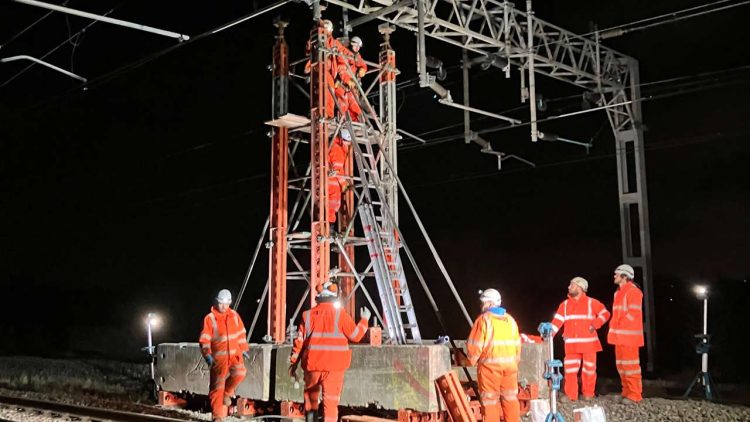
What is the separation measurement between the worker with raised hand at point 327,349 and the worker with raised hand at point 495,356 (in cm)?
143

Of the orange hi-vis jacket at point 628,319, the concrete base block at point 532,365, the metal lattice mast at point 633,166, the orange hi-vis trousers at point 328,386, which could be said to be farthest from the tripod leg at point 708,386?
the orange hi-vis trousers at point 328,386

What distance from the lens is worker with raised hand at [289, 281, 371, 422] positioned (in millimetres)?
8516

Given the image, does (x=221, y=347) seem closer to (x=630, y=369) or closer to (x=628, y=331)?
(x=628, y=331)

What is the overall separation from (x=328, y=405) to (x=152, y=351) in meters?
5.18

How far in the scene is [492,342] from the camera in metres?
7.98

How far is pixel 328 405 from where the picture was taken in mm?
8594

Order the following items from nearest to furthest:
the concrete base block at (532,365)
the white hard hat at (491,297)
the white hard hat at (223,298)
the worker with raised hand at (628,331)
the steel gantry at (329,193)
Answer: the white hard hat at (491,297), the white hard hat at (223,298), the concrete base block at (532,365), the worker with raised hand at (628,331), the steel gantry at (329,193)

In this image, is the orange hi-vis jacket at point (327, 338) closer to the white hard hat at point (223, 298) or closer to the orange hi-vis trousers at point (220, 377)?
the orange hi-vis trousers at point (220, 377)

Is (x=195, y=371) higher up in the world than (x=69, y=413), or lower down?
higher up

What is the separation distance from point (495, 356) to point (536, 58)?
836 cm

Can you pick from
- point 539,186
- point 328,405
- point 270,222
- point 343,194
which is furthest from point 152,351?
point 539,186

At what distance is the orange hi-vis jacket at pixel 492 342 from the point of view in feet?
26.2

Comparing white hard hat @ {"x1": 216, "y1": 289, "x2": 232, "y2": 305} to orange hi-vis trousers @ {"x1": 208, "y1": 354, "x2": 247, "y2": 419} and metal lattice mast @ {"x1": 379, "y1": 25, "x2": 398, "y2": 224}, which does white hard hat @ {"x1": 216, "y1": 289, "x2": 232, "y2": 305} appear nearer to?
orange hi-vis trousers @ {"x1": 208, "y1": 354, "x2": 247, "y2": 419}

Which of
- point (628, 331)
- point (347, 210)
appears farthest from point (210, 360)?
point (628, 331)
